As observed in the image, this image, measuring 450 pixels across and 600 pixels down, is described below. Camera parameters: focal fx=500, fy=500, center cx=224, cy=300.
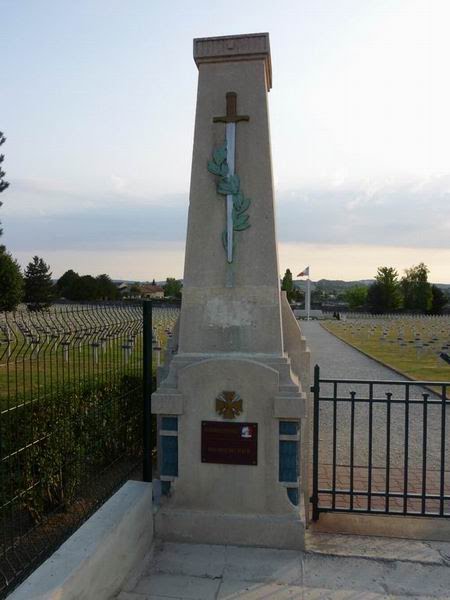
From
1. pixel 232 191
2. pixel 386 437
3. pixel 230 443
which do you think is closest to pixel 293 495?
pixel 230 443

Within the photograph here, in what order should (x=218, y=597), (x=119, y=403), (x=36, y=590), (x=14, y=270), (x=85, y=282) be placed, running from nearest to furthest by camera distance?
1. (x=36, y=590)
2. (x=218, y=597)
3. (x=119, y=403)
4. (x=14, y=270)
5. (x=85, y=282)

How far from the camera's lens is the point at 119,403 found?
5254 millimetres

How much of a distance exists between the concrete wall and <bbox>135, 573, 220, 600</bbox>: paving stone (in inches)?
6.2

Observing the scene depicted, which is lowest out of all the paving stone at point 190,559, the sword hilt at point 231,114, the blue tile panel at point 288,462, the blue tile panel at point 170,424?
the paving stone at point 190,559

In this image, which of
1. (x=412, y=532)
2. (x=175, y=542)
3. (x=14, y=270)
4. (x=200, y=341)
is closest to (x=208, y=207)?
(x=200, y=341)

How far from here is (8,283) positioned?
1345 inches

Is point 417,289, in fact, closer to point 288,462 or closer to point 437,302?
point 437,302

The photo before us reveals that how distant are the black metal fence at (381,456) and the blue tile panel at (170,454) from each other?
125 cm

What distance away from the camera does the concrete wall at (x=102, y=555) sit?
109 inches

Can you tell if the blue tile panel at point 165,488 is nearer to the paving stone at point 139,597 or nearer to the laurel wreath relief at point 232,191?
the paving stone at point 139,597

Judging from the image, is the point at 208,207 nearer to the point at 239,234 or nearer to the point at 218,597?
the point at 239,234

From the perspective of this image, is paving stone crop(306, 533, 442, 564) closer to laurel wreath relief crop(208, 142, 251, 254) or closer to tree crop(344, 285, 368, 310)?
laurel wreath relief crop(208, 142, 251, 254)

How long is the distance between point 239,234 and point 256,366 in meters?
1.15

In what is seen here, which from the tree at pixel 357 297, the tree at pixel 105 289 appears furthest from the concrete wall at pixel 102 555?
the tree at pixel 357 297
